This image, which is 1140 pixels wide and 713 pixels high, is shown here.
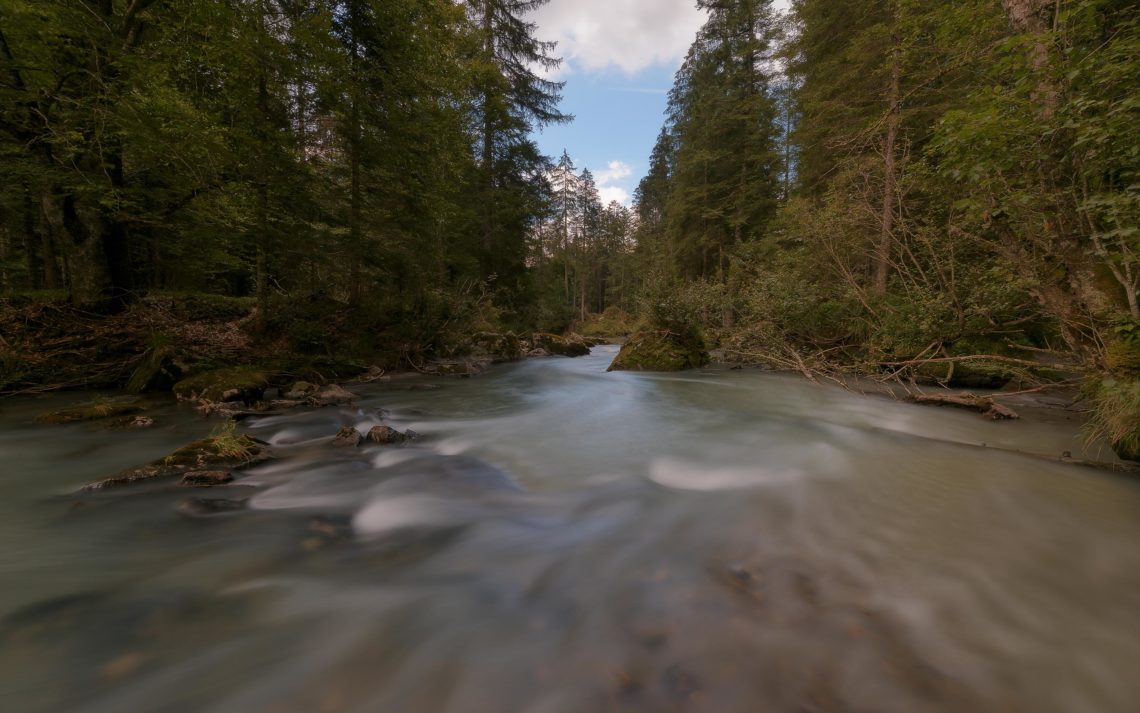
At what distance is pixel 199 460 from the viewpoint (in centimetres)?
406

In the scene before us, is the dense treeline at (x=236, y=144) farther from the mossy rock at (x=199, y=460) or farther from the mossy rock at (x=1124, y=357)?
the mossy rock at (x=1124, y=357)

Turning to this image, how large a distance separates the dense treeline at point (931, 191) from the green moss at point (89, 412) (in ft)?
33.0

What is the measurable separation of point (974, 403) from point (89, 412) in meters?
12.5

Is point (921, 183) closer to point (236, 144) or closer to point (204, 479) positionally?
point (204, 479)

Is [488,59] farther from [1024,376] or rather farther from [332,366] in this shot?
[1024,376]

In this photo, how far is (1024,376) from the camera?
Answer: 189 inches

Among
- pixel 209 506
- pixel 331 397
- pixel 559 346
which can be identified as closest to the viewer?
pixel 209 506

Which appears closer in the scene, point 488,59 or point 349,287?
point 349,287

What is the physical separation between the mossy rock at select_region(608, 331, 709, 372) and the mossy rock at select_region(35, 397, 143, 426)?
33.1 feet

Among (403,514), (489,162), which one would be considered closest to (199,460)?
(403,514)

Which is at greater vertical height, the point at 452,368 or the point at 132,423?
the point at 132,423

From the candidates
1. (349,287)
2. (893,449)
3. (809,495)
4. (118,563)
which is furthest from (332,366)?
(893,449)

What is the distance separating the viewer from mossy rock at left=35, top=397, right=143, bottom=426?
17.6 feet

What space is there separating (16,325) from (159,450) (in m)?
5.25
